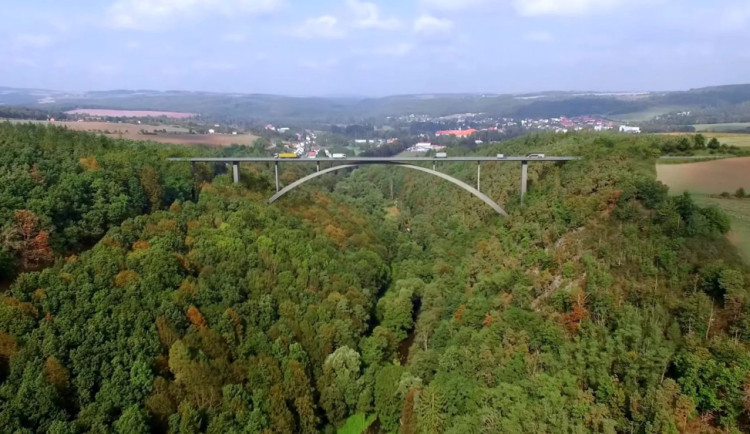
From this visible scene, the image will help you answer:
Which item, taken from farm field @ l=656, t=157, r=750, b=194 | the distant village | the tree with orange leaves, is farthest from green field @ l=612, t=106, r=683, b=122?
the tree with orange leaves

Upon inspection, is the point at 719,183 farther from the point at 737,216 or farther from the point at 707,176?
the point at 737,216

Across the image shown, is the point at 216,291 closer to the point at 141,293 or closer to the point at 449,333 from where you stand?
the point at 141,293

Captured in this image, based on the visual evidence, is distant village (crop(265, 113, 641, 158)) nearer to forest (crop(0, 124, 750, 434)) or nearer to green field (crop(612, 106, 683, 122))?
green field (crop(612, 106, 683, 122))

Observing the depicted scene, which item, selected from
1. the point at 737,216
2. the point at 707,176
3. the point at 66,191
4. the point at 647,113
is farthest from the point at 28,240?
the point at 647,113

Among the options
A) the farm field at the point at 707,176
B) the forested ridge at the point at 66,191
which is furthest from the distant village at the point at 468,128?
the farm field at the point at 707,176

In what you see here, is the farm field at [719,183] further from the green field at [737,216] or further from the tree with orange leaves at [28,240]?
the tree with orange leaves at [28,240]
